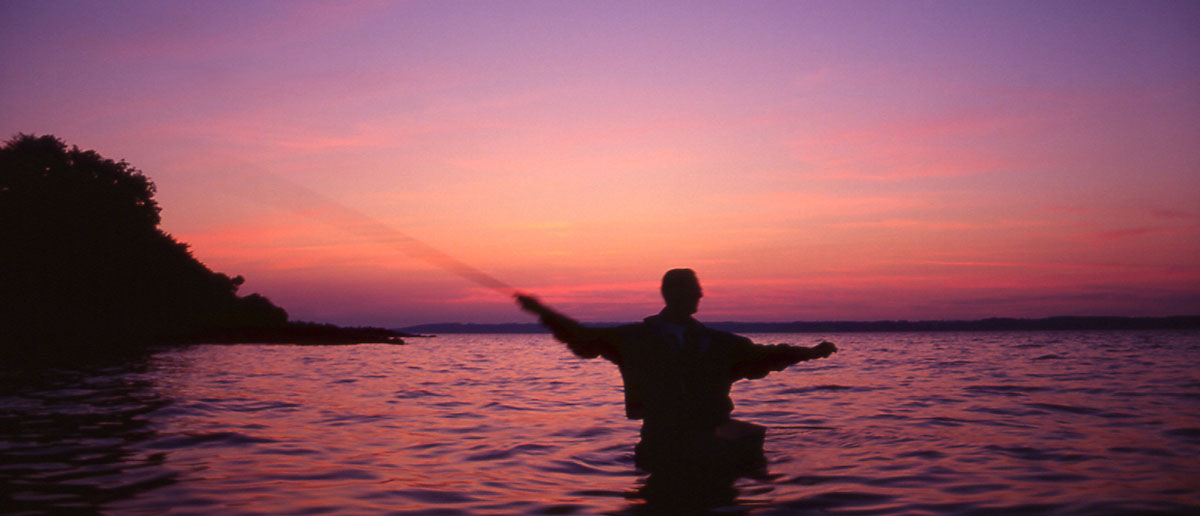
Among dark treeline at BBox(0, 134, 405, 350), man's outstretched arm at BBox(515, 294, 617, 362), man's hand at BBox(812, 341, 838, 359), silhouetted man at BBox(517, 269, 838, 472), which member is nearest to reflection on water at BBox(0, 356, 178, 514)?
man's outstretched arm at BBox(515, 294, 617, 362)

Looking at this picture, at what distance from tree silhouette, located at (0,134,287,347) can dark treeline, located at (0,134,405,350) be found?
0.06 meters

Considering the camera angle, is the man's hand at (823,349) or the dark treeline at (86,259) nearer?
the man's hand at (823,349)

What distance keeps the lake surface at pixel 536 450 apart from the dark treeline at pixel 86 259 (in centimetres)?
2960

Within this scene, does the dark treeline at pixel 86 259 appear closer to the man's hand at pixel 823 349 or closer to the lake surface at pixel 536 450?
the lake surface at pixel 536 450

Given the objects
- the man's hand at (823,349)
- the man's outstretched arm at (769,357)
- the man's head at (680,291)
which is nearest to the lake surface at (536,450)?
the man's outstretched arm at (769,357)

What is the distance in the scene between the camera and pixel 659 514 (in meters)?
6.93

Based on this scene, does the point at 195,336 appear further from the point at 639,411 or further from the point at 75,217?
the point at 639,411

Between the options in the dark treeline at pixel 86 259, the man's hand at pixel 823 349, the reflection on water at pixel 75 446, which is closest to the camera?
the reflection on water at pixel 75 446

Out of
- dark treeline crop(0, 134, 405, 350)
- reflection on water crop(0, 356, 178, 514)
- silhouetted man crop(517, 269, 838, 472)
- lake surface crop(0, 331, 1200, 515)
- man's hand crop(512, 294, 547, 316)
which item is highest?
dark treeline crop(0, 134, 405, 350)

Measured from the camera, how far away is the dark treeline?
145 ft

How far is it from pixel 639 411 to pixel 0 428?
9.87m

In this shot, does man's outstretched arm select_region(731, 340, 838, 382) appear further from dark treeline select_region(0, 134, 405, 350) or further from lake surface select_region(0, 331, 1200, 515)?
dark treeline select_region(0, 134, 405, 350)

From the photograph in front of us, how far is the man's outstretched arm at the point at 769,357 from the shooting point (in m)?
7.58

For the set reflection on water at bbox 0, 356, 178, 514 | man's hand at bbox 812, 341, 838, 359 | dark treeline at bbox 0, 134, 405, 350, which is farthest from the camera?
dark treeline at bbox 0, 134, 405, 350
